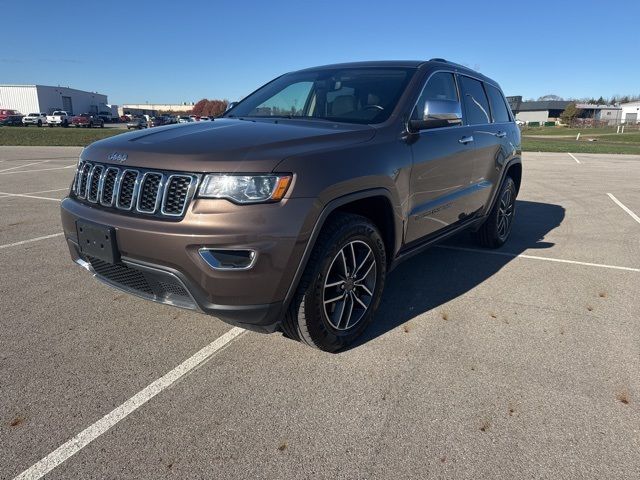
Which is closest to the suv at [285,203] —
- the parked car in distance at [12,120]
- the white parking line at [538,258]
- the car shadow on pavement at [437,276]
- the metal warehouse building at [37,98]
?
the car shadow on pavement at [437,276]

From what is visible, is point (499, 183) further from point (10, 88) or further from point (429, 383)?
point (10, 88)

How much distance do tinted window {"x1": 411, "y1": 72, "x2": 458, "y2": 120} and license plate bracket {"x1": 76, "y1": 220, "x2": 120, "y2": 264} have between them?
7.39 ft

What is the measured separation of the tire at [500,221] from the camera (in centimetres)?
545

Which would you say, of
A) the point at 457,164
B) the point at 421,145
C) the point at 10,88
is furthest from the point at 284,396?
the point at 10,88

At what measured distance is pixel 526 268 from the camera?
4984 mm

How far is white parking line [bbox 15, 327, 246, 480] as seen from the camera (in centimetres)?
208

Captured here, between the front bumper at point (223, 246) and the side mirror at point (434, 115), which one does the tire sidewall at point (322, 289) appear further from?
the side mirror at point (434, 115)

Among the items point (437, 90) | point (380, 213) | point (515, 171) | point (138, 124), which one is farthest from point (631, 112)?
point (380, 213)

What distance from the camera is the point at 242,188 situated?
8.09 ft

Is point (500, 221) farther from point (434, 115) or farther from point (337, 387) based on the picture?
point (337, 387)

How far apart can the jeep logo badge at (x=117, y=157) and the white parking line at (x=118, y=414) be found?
1.28m

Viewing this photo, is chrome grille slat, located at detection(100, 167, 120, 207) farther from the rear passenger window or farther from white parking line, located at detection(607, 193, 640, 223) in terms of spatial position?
white parking line, located at detection(607, 193, 640, 223)

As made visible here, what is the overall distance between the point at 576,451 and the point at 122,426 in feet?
7.20

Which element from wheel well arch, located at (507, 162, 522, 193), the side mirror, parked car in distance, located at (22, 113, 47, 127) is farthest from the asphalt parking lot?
parked car in distance, located at (22, 113, 47, 127)
